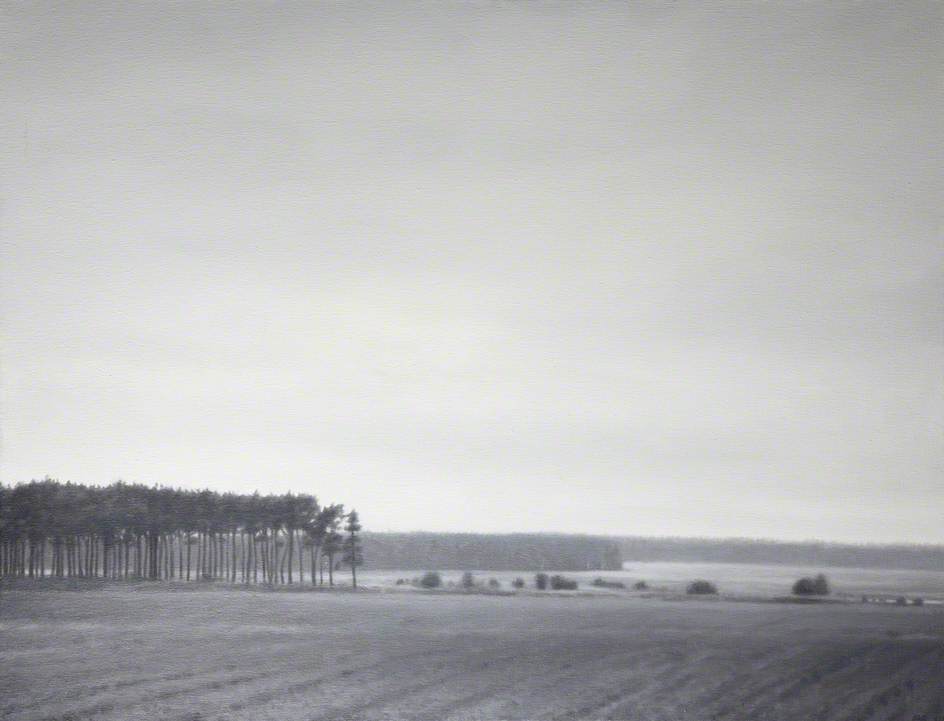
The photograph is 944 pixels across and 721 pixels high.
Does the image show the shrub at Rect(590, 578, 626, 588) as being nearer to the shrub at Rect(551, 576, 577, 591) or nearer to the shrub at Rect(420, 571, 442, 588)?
the shrub at Rect(551, 576, 577, 591)

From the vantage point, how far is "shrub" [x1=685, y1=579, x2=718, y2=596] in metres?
19.4

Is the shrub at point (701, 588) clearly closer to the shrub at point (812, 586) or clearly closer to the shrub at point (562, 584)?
the shrub at point (562, 584)

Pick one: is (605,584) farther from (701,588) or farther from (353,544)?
(353,544)

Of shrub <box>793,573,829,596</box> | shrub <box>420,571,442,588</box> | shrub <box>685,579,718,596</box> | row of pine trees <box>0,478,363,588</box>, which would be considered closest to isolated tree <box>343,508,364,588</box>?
row of pine trees <box>0,478,363,588</box>

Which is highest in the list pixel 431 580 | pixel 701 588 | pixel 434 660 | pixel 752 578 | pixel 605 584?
pixel 752 578

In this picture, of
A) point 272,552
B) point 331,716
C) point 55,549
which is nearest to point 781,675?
point 331,716

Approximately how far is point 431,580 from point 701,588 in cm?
633

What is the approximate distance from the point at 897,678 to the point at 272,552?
36.1 feet

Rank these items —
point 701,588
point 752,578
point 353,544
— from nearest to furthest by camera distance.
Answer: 1. point 353,544
2. point 752,578
3. point 701,588

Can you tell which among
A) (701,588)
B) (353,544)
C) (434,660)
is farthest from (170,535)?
(701,588)

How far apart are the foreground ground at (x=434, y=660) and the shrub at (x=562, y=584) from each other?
8.70 ft

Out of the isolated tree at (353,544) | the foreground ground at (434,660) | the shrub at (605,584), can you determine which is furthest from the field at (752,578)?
the isolated tree at (353,544)

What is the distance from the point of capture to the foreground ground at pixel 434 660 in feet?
36.0

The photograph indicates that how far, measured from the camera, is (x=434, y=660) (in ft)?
45.0
